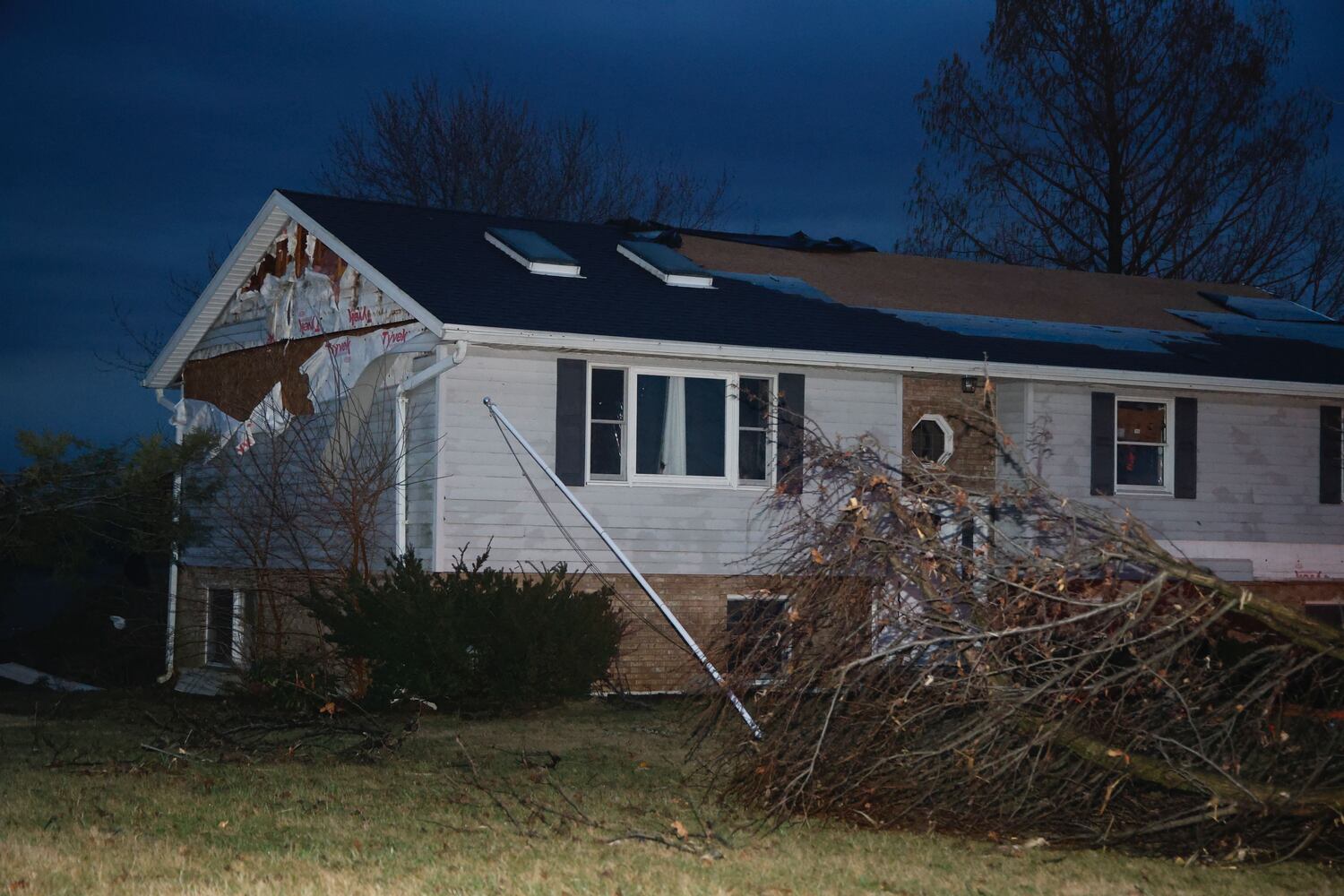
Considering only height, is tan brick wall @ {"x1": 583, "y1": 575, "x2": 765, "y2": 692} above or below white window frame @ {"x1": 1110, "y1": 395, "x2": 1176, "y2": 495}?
below

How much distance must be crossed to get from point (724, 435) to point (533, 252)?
2.89 metres

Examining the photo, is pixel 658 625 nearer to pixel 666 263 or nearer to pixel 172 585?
pixel 666 263

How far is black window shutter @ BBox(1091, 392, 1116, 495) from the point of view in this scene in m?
16.2

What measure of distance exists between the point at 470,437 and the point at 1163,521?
24.9 ft

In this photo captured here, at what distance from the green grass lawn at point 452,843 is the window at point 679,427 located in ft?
17.7

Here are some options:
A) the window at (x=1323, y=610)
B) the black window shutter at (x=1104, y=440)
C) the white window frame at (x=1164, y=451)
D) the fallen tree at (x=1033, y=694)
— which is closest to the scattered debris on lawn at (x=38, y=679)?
the fallen tree at (x=1033, y=694)

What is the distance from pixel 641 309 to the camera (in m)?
14.8

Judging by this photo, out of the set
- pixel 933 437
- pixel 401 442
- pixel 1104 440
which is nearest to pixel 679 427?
pixel 401 442

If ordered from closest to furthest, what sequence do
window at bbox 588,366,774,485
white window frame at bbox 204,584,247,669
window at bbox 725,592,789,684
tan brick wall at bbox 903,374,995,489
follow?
window at bbox 725,592,789,684 → window at bbox 588,366,774,485 → tan brick wall at bbox 903,374,995,489 → white window frame at bbox 204,584,247,669

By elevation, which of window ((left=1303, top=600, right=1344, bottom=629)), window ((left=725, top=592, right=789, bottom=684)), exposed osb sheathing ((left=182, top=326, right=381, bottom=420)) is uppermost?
exposed osb sheathing ((left=182, top=326, right=381, bottom=420))

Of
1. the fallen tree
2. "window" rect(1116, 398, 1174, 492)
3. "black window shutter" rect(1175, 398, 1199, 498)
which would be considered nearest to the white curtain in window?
"window" rect(1116, 398, 1174, 492)

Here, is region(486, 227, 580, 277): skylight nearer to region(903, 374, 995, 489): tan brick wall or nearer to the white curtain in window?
the white curtain in window

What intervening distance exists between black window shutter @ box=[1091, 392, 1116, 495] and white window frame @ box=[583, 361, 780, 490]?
12.2ft

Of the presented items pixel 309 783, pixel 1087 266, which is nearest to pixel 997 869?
pixel 309 783
